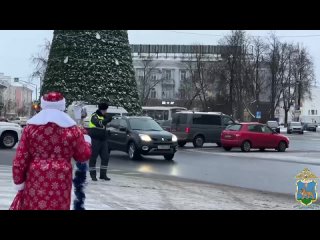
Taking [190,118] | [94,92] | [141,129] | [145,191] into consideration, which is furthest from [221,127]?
[145,191]

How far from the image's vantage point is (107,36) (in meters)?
30.8

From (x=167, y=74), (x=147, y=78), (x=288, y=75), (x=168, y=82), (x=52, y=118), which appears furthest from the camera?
(x=168, y=82)

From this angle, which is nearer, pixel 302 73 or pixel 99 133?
pixel 99 133

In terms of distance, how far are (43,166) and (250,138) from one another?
69.8ft

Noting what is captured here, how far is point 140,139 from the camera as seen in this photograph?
58.1 feet

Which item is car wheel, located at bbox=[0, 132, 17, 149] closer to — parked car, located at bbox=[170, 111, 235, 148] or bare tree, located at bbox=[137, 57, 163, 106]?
parked car, located at bbox=[170, 111, 235, 148]

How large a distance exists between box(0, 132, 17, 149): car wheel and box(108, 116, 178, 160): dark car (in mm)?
4699

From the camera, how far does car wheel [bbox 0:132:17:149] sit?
21.3 metres

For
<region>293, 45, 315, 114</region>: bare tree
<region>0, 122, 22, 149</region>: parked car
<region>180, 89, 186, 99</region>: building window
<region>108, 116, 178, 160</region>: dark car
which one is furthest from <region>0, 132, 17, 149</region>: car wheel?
<region>180, 89, 186, 99</region>: building window

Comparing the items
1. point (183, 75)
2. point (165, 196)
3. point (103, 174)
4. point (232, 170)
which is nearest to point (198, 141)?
point (232, 170)

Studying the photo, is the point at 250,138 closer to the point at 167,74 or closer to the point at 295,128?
the point at 295,128
